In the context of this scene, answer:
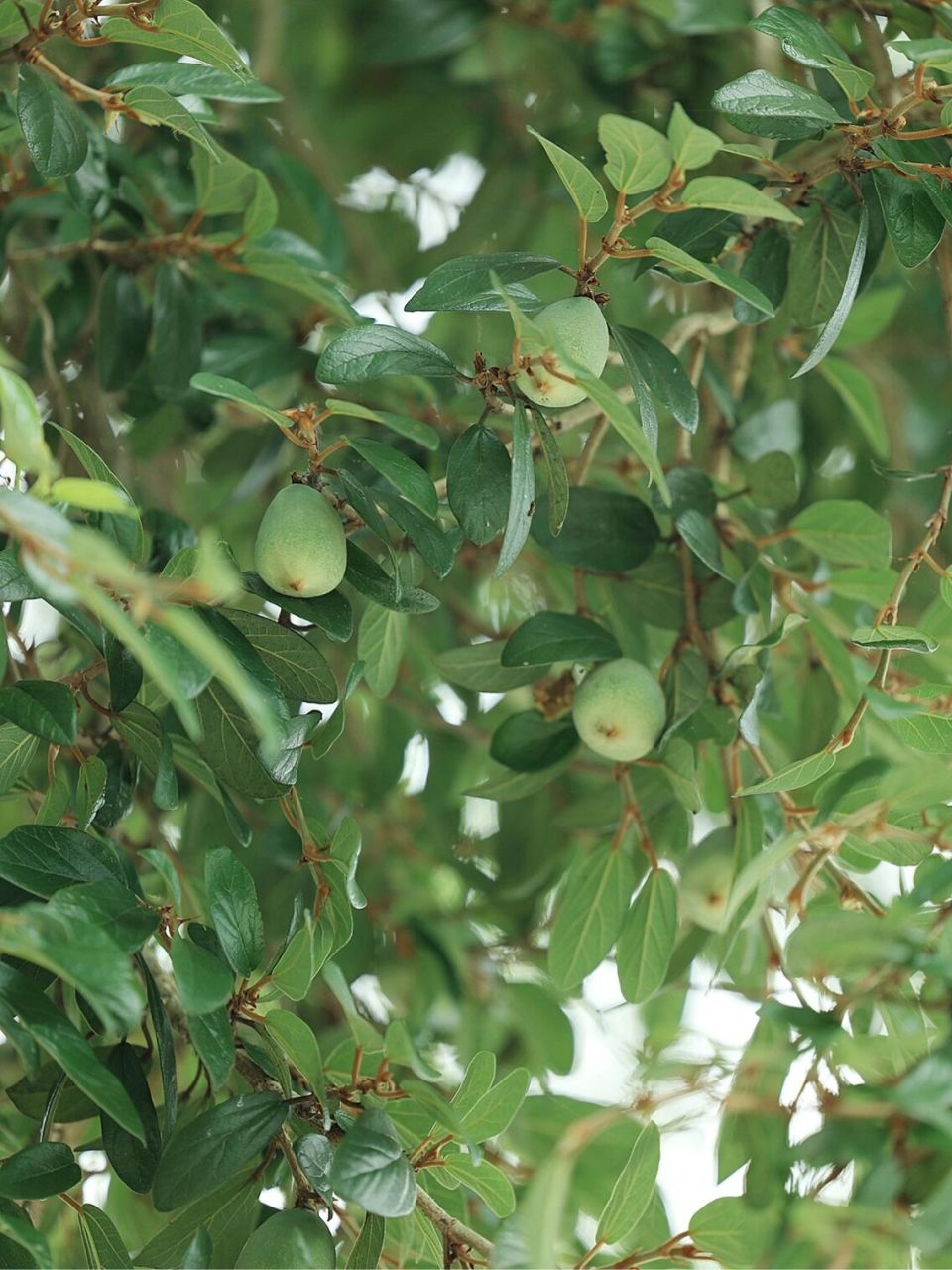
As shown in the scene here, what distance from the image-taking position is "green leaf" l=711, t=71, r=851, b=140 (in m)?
0.57

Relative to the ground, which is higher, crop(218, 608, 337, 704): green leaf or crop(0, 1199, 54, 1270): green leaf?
crop(218, 608, 337, 704): green leaf

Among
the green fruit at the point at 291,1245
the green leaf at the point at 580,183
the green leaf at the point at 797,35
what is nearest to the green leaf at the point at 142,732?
the green fruit at the point at 291,1245

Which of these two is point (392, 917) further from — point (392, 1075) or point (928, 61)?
point (928, 61)

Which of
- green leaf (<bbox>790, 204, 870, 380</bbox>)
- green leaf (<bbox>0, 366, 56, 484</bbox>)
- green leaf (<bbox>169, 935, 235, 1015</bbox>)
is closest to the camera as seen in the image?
green leaf (<bbox>0, 366, 56, 484</bbox>)

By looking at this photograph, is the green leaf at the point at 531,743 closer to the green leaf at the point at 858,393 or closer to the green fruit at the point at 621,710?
the green fruit at the point at 621,710

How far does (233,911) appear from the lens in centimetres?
57

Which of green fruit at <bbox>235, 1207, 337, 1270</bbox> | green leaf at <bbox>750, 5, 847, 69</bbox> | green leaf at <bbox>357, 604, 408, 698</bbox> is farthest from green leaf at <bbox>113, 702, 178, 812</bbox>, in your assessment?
green leaf at <bbox>750, 5, 847, 69</bbox>

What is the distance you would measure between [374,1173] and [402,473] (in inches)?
11.4

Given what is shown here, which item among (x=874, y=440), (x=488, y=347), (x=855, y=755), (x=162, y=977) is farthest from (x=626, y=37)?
(x=162, y=977)

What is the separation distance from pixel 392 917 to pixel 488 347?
1.67 feet

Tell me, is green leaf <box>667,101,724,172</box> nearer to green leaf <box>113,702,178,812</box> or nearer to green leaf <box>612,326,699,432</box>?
green leaf <box>612,326,699,432</box>

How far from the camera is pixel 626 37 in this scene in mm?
1129

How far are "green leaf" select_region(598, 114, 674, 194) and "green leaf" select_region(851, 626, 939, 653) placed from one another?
0.22m

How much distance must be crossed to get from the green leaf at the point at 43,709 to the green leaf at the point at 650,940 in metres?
0.34
